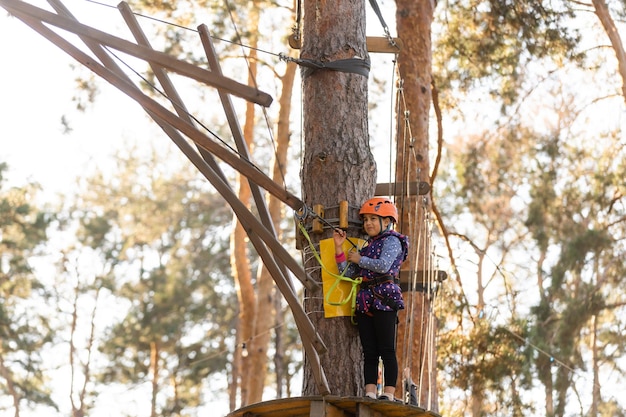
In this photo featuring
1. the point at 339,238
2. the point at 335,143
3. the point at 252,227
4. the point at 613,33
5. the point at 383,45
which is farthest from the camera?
the point at 613,33

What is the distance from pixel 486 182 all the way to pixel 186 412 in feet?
24.3

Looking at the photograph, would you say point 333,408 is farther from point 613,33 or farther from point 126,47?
point 613,33

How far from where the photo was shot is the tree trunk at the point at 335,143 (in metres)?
4.54

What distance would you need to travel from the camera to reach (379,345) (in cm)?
452

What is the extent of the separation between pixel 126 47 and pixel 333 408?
1629mm

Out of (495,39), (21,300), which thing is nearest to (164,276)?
(21,300)

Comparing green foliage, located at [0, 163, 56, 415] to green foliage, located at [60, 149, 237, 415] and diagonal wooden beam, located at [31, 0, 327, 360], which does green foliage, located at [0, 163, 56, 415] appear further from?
diagonal wooden beam, located at [31, 0, 327, 360]

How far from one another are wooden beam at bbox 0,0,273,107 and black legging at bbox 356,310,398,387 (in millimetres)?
1168

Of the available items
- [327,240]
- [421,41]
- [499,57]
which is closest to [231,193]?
[327,240]

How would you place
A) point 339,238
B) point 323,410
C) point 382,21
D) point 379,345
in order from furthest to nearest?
point 382,21
point 339,238
point 379,345
point 323,410

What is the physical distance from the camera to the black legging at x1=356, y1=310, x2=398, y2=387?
450 cm

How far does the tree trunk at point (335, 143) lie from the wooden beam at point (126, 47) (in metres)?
0.96

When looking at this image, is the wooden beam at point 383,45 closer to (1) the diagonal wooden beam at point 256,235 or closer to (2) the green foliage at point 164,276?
(1) the diagonal wooden beam at point 256,235

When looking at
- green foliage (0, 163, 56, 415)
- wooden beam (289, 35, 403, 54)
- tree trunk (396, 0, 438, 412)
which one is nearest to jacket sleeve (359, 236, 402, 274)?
wooden beam (289, 35, 403, 54)
